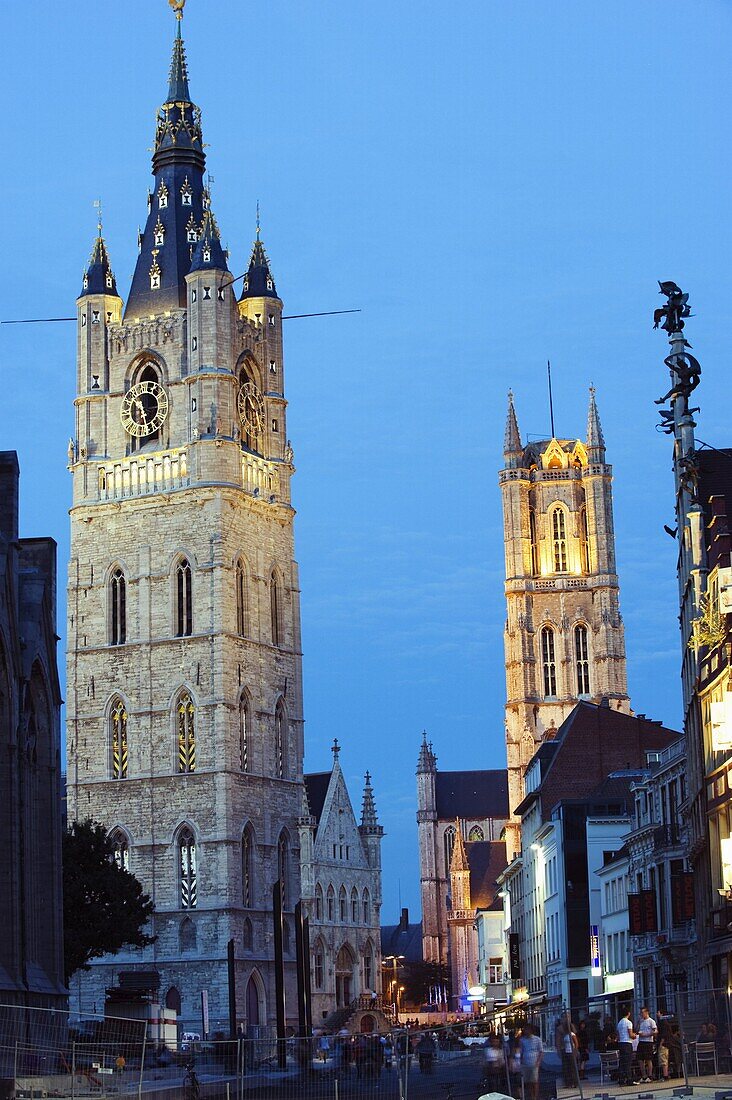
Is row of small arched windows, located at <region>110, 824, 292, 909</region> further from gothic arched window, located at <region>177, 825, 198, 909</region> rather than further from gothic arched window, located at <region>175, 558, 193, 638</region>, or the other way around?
gothic arched window, located at <region>175, 558, 193, 638</region>

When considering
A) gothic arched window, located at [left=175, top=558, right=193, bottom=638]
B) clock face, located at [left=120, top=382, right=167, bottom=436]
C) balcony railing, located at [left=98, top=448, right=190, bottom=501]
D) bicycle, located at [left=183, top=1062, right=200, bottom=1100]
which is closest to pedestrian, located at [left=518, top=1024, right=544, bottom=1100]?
bicycle, located at [left=183, top=1062, right=200, bottom=1100]

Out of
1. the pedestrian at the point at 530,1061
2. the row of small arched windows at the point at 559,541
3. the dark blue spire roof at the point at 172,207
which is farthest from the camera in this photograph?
the row of small arched windows at the point at 559,541

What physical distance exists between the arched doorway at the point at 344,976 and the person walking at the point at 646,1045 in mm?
71562

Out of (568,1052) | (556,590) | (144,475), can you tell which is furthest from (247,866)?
(568,1052)

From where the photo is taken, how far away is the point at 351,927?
101 meters

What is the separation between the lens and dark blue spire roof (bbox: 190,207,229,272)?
93.0 metres

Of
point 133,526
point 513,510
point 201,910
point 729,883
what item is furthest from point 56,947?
point 513,510

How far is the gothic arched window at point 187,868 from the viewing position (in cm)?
8712

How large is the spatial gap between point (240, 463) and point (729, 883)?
55.1 m

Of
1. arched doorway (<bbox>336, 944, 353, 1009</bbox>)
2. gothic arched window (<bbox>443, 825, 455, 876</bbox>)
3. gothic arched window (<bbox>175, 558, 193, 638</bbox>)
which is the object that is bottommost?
arched doorway (<bbox>336, 944, 353, 1009</bbox>)

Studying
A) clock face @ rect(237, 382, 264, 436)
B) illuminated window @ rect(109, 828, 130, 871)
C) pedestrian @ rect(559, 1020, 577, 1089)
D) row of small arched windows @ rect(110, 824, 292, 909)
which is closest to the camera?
pedestrian @ rect(559, 1020, 577, 1089)

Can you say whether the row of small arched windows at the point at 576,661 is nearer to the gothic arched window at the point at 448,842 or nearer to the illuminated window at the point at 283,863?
the gothic arched window at the point at 448,842

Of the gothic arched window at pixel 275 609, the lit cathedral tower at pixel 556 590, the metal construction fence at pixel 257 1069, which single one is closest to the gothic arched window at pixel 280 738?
the gothic arched window at pixel 275 609

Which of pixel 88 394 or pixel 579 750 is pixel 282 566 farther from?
pixel 579 750
